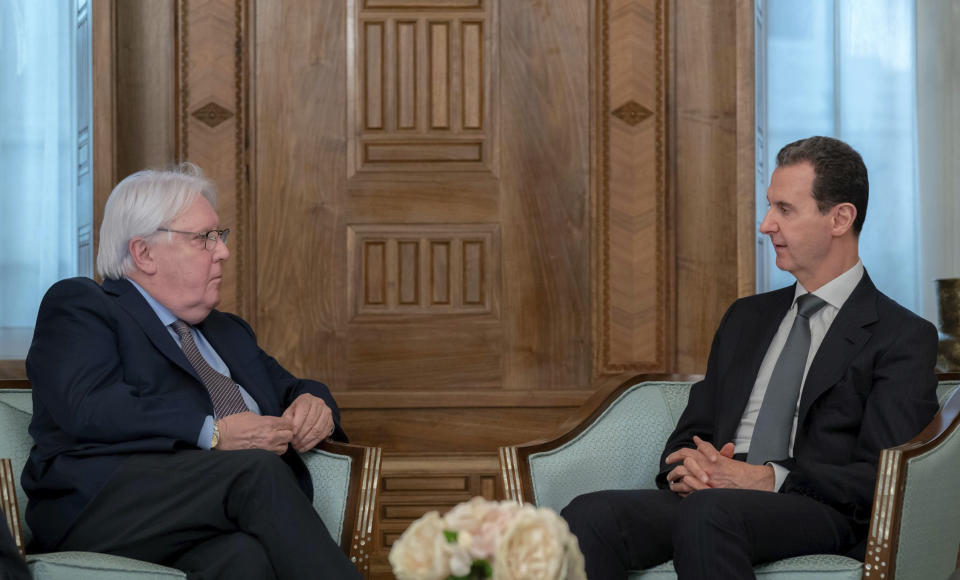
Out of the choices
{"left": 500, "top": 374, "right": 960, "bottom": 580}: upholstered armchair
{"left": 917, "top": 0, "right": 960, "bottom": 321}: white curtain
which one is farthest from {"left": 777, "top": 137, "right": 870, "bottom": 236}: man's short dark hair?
{"left": 917, "top": 0, "right": 960, "bottom": 321}: white curtain

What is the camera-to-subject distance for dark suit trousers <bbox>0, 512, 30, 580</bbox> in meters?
1.89

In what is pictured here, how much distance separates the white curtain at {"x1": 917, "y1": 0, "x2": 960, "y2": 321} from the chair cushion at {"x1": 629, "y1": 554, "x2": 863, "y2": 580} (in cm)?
191

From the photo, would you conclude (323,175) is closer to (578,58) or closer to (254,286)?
(254,286)

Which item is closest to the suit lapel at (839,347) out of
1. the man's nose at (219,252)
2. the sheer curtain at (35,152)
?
the man's nose at (219,252)

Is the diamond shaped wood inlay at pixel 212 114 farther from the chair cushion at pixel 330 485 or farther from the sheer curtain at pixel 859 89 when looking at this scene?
the sheer curtain at pixel 859 89

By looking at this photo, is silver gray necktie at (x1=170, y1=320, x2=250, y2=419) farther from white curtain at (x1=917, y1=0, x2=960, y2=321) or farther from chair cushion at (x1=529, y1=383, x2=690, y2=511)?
white curtain at (x1=917, y1=0, x2=960, y2=321)

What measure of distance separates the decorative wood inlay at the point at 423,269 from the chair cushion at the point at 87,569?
4.83 feet

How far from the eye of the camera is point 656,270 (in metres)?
3.43

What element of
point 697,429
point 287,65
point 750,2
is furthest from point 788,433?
point 287,65

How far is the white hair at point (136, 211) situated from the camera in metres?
2.43

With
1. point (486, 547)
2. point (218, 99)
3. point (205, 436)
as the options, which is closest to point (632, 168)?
point (218, 99)

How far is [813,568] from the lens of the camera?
6.82 ft

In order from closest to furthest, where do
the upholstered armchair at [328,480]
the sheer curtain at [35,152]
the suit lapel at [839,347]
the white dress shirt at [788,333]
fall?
1. the upholstered armchair at [328,480]
2. the suit lapel at [839,347]
3. the white dress shirt at [788,333]
4. the sheer curtain at [35,152]

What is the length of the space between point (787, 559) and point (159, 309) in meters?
1.45
